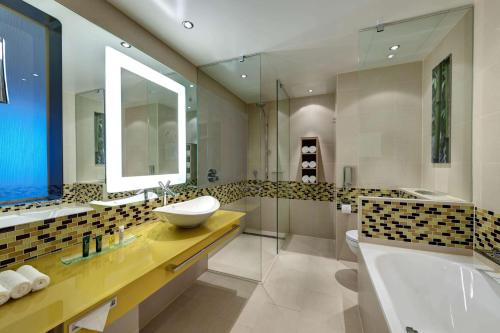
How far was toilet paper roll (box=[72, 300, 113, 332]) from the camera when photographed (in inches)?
29.1

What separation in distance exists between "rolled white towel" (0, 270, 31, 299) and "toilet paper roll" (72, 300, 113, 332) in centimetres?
31

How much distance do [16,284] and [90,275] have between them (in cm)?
25

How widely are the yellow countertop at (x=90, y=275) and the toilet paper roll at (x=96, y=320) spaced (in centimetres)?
3

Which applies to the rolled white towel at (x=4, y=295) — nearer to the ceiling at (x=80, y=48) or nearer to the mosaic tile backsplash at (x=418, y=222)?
the ceiling at (x=80, y=48)

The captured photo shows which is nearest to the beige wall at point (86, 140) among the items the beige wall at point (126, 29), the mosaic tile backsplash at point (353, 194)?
the beige wall at point (126, 29)

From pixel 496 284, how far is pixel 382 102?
1.64 m

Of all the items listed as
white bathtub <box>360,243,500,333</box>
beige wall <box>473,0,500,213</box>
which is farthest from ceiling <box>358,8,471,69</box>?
white bathtub <box>360,243,500,333</box>

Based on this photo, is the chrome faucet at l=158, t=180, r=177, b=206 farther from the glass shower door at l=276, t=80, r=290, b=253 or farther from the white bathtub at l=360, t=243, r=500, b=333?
the white bathtub at l=360, t=243, r=500, b=333

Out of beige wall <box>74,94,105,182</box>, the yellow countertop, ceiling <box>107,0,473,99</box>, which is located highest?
ceiling <box>107,0,473,99</box>

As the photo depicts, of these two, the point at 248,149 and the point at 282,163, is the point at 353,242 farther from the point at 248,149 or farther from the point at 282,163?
the point at 248,149

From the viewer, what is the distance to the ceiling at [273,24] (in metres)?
1.48

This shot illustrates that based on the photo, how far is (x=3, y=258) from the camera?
0.98m

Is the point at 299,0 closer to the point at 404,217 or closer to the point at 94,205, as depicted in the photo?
the point at 404,217

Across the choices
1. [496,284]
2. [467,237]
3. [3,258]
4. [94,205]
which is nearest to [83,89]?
[94,205]
